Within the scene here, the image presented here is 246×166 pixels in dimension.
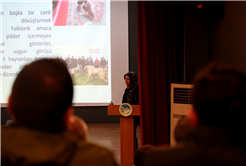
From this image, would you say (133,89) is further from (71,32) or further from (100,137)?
(71,32)

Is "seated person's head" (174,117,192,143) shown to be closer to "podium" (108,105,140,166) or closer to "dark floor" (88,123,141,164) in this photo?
"podium" (108,105,140,166)

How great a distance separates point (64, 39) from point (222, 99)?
14.8 feet

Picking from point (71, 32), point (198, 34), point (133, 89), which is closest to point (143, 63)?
point (133, 89)

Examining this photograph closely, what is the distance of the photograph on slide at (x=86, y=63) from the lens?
4.76 meters

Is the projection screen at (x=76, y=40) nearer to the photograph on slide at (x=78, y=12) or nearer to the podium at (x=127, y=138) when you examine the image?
the photograph on slide at (x=78, y=12)

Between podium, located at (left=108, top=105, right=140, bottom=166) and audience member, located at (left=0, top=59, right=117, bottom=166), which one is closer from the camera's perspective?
audience member, located at (left=0, top=59, right=117, bottom=166)

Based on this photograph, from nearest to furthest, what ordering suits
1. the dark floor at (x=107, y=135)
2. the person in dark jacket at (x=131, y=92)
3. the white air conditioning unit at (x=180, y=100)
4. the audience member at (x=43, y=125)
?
1. the audience member at (x=43, y=125)
2. the white air conditioning unit at (x=180, y=100)
3. the person in dark jacket at (x=131, y=92)
4. the dark floor at (x=107, y=135)

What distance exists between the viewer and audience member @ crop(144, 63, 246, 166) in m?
0.57

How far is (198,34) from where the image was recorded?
295 cm

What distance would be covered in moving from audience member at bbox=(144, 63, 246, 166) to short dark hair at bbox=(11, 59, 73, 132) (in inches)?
11.5

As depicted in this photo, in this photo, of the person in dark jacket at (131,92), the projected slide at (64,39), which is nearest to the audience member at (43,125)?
the person in dark jacket at (131,92)

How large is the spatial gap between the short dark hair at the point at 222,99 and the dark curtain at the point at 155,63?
7.06 ft

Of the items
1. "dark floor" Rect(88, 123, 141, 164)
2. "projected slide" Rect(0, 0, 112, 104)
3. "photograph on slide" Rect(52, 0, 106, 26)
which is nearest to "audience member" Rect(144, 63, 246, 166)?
"dark floor" Rect(88, 123, 141, 164)

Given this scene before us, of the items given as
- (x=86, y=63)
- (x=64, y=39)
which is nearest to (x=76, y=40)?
(x=64, y=39)
